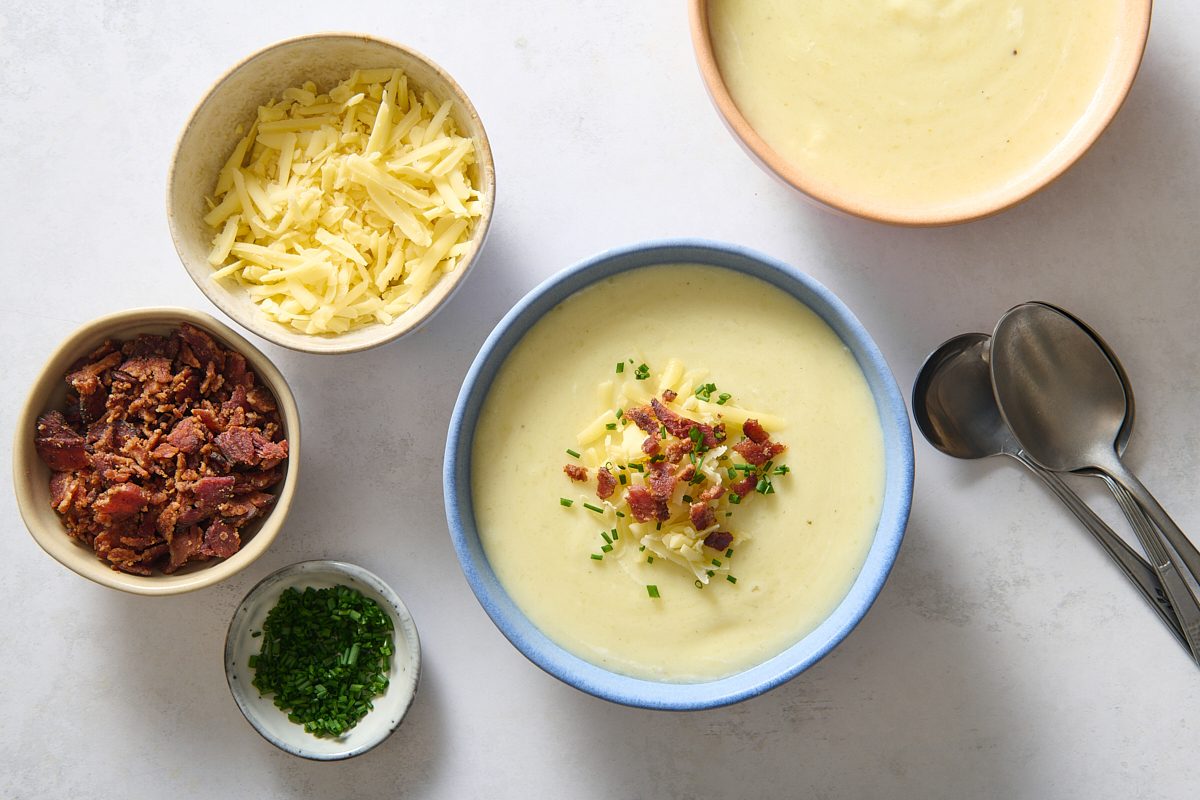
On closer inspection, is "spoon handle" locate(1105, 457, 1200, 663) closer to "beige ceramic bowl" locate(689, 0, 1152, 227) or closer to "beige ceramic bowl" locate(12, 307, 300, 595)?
"beige ceramic bowl" locate(689, 0, 1152, 227)

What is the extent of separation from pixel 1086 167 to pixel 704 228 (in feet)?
2.61

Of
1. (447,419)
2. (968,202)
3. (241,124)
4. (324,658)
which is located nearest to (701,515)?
(447,419)

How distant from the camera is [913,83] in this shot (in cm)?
174

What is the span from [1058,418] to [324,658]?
155 centimetres

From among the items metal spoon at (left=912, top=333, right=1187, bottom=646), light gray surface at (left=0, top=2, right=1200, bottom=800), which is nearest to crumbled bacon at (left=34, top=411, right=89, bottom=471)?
light gray surface at (left=0, top=2, right=1200, bottom=800)

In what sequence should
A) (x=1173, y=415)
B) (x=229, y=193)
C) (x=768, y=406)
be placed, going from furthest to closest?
(x=1173, y=415)
(x=229, y=193)
(x=768, y=406)

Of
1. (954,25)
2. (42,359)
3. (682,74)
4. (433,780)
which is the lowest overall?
(433,780)

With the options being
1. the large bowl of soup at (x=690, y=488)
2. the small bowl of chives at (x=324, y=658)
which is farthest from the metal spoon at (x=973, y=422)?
the small bowl of chives at (x=324, y=658)

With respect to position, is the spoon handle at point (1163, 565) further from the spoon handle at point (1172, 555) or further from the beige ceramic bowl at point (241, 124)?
the beige ceramic bowl at point (241, 124)

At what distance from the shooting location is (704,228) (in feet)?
6.46

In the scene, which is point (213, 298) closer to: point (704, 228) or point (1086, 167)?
point (704, 228)

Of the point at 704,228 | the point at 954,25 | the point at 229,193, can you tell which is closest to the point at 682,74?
the point at 704,228

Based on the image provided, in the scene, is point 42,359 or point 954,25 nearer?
point 954,25

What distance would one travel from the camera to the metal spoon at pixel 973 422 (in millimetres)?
1917
